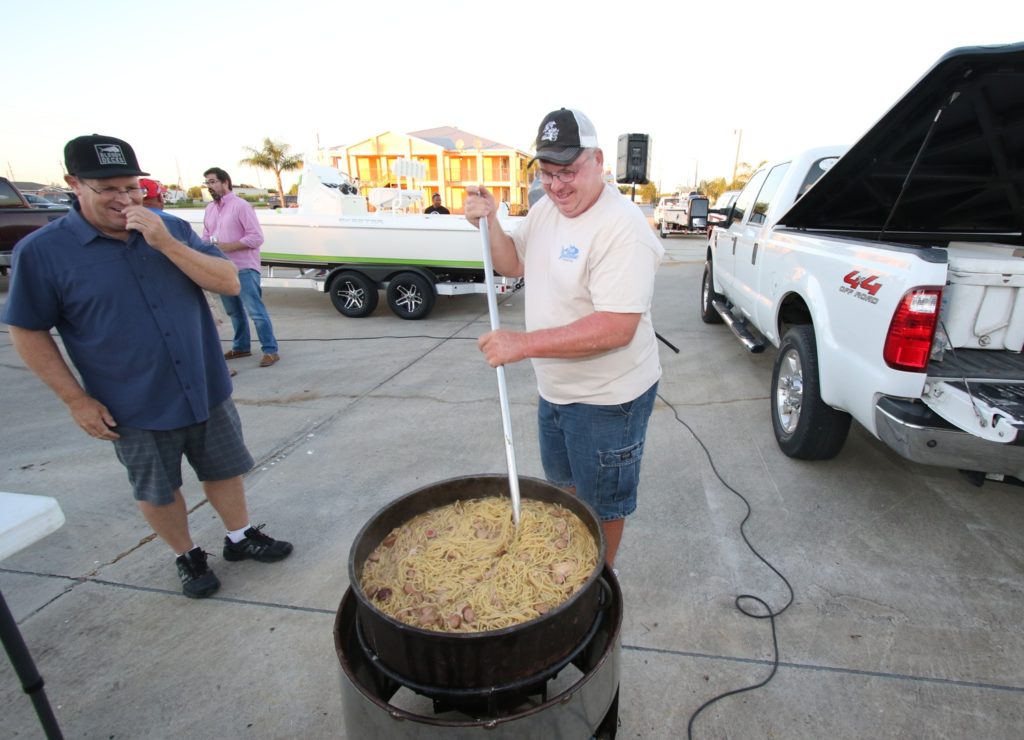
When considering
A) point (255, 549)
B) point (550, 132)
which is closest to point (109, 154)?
point (550, 132)

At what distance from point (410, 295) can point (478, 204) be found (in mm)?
6238

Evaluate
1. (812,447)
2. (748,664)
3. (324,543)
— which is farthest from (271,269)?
(748,664)

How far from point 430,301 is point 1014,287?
22.3ft

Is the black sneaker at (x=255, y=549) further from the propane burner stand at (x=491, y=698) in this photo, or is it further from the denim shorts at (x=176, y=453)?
the propane burner stand at (x=491, y=698)

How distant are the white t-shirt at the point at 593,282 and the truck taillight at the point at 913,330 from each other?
119cm

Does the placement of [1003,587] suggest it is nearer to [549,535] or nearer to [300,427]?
[549,535]

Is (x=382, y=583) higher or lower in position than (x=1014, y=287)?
lower

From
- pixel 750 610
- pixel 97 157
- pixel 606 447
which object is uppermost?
pixel 97 157

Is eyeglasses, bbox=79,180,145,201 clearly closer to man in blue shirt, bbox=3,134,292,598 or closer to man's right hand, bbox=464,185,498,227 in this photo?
man in blue shirt, bbox=3,134,292,598

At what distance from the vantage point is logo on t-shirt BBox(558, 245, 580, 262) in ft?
6.35

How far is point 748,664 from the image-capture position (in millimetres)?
2236

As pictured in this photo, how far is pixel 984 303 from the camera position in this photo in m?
2.60

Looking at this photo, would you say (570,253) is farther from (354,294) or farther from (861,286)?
(354,294)

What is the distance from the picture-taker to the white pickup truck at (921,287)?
2383mm
